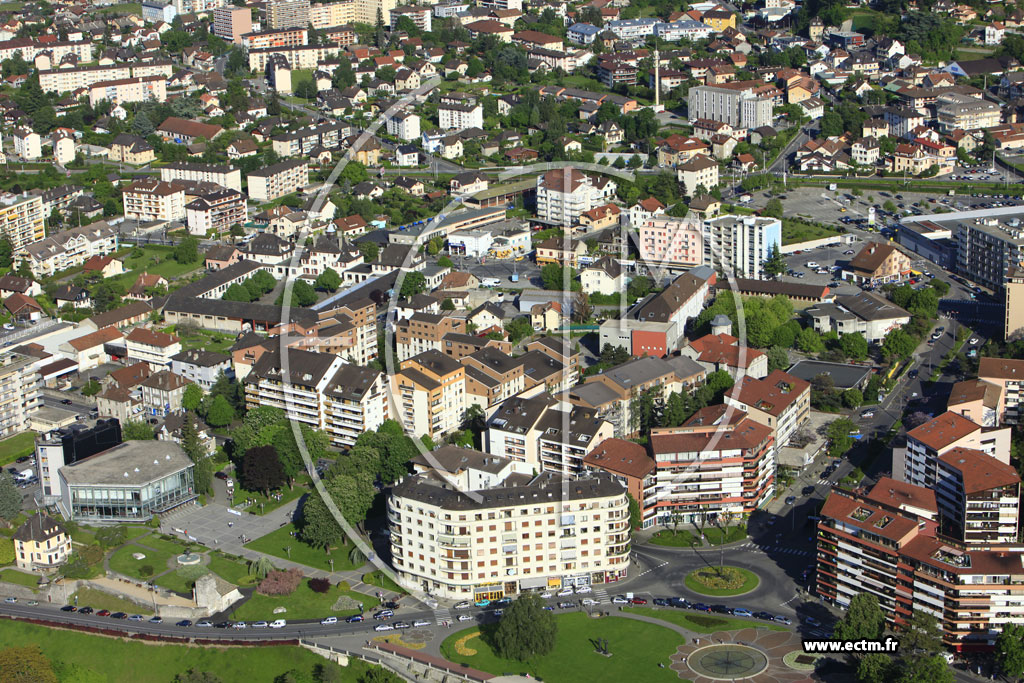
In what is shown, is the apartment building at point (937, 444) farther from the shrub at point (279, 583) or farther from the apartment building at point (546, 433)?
the shrub at point (279, 583)

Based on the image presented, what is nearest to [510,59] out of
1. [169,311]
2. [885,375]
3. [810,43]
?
[810,43]

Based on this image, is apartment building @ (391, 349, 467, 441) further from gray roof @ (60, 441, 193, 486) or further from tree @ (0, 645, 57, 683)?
tree @ (0, 645, 57, 683)

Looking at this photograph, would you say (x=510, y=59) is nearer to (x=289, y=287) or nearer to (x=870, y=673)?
(x=289, y=287)

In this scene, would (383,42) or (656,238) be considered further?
(383,42)

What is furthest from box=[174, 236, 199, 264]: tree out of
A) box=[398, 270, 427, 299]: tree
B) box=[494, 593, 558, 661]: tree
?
box=[494, 593, 558, 661]: tree

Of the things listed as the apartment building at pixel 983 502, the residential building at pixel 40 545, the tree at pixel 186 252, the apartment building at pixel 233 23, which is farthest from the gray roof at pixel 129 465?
the apartment building at pixel 233 23

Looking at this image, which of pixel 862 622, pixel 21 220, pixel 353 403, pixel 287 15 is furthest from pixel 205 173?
pixel 862 622
